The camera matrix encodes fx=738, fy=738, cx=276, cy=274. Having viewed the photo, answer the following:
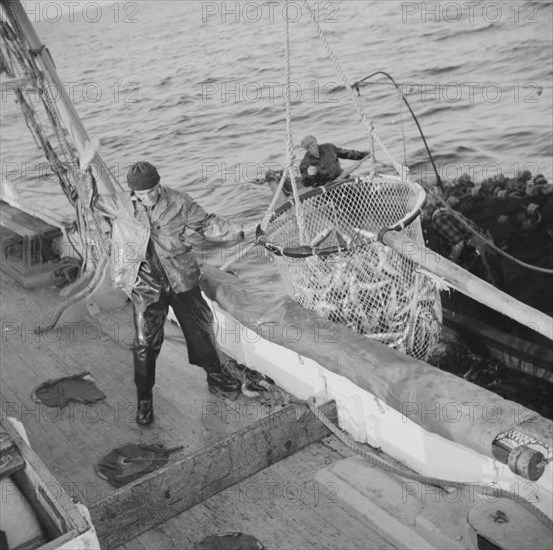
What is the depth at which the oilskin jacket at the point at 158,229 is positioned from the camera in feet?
15.8

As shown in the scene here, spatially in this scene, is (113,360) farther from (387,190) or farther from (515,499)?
(515,499)

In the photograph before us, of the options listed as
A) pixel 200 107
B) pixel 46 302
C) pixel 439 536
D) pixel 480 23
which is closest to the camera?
pixel 439 536

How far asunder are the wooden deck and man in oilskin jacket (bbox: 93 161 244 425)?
0.32m

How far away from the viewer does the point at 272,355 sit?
5.44 meters

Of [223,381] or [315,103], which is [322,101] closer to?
[315,103]

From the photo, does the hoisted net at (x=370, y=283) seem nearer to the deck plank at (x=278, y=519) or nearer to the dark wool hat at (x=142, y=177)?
the dark wool hat at (x=142, y=177)

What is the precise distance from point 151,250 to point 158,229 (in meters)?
0.16

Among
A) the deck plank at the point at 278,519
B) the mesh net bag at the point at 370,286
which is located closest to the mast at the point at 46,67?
the mesh net bag at the point at 370,286

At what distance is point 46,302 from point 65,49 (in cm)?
6219

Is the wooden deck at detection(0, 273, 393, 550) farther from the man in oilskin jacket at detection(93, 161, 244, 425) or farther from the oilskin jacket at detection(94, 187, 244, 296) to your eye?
the oilskin jacket at detection(94, 187, 244, 296)

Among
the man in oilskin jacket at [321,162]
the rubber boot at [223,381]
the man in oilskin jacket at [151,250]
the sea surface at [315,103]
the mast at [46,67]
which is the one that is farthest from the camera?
the sea surface at [315,103]

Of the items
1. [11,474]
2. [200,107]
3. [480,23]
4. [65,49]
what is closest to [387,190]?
[11,474]

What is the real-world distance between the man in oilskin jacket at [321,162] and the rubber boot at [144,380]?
4138mm

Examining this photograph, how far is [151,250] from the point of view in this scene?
16.1ft
